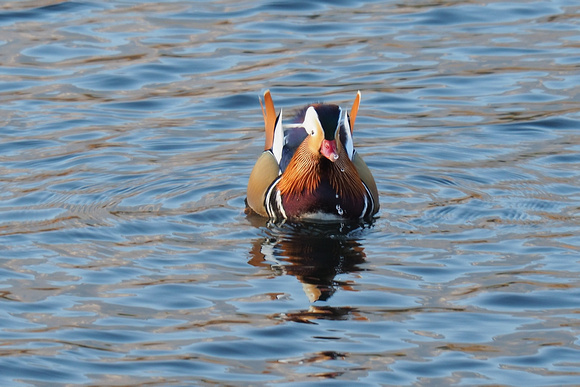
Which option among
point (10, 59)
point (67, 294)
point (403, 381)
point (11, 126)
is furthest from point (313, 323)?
point (10, 59)

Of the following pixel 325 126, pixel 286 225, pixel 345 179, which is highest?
pixel 325 126

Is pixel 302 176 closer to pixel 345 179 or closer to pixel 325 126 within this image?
pixel 345 179

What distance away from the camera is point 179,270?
9297mm

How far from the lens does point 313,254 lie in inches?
392

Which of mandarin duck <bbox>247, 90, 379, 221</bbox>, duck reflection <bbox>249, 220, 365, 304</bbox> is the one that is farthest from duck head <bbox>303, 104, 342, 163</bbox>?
duck reflection <bbox>249, 220, 365, 304</bbox>

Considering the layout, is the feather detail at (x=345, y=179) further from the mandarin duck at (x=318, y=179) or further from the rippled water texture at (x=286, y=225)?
the rippled water texture at (x=286, y=225)

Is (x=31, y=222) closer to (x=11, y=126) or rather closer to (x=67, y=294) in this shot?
(x=67, y=294)

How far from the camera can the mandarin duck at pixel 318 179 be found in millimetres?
10828

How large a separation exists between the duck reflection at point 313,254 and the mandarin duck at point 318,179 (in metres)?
0.19

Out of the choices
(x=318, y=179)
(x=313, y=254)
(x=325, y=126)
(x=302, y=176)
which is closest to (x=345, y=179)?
(x=318, y=179)

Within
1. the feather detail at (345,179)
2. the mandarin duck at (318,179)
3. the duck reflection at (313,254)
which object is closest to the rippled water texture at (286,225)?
the duck reflection at (313,254)

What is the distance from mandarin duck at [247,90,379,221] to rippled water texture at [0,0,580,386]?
0.78ft

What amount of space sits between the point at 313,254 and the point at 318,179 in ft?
4.31

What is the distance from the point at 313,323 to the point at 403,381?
1.09 meters
